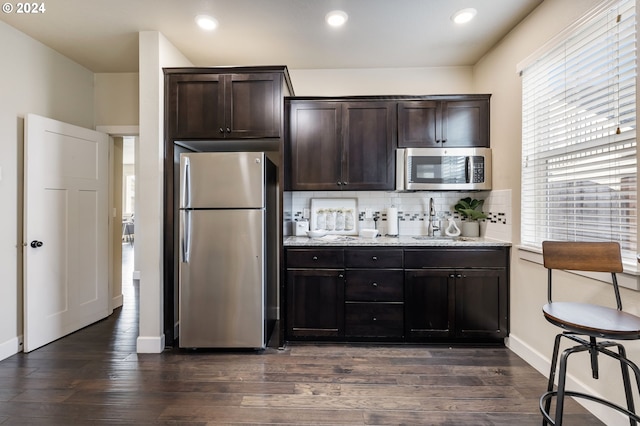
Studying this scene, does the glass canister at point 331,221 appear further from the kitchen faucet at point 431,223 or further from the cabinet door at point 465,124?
the cabinet door at point 465,124

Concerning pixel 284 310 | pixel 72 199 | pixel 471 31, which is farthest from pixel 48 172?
pixel 471 31

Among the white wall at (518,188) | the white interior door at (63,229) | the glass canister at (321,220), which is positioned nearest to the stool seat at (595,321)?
the white wall at (518,188)

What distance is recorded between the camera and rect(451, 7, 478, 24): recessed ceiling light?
2311mm

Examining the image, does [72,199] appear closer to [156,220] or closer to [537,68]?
[156,220]

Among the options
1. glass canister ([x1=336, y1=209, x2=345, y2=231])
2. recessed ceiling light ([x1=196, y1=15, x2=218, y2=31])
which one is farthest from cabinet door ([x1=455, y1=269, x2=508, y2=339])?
recessed ceiling light ([x1=196, y1=15, x2=218, y2=31])

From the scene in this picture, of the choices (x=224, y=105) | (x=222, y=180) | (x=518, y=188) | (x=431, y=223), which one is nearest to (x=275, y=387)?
(x=222, y=180)

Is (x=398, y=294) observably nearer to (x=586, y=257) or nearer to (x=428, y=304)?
Result: (x=428, y=304)

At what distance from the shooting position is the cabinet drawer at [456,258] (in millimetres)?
2644

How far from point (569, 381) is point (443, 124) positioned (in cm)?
225

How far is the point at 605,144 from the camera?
1743 millimetres

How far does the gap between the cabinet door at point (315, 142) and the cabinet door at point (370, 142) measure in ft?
0.28

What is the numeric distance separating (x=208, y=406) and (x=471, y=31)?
3.51 m

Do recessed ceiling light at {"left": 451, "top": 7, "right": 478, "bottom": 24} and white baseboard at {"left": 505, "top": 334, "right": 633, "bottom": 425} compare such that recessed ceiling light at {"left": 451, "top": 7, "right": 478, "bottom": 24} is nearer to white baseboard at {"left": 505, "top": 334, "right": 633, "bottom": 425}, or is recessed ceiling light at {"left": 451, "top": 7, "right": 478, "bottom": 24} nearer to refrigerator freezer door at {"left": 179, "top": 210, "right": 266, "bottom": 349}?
refrigerator freezer door at {"left": 179, "top": 210, "right": 266, "bottom": 349}

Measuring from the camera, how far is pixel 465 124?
9.70ft
